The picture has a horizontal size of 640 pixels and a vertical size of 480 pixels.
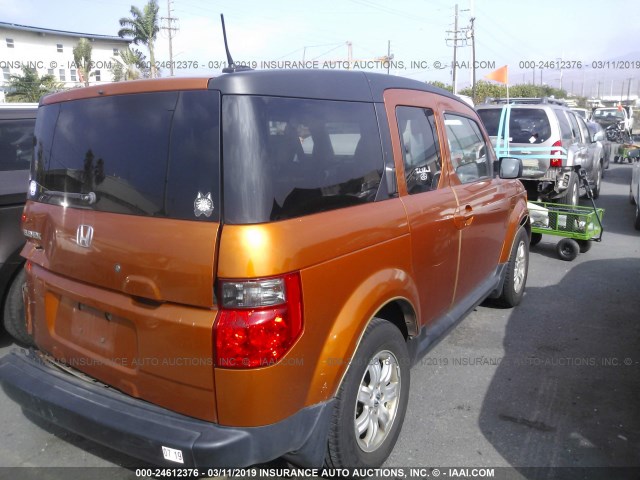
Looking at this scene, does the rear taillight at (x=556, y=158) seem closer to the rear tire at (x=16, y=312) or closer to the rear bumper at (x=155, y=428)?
the rear bumper at (x=155, y=428)

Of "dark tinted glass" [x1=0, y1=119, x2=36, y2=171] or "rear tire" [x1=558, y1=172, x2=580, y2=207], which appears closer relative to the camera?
"dark tinted glass" [x1=0, y1=119, x2=36, y2=171]

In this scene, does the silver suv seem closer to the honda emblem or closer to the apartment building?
the honda emblem

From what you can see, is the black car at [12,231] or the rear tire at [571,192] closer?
the black car at [12,231]

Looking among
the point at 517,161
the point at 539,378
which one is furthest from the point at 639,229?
the point at 539,378

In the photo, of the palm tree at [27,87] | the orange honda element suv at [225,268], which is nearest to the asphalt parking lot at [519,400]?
the orange honda element suv at [225,268]

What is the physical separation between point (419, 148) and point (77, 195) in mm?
1938

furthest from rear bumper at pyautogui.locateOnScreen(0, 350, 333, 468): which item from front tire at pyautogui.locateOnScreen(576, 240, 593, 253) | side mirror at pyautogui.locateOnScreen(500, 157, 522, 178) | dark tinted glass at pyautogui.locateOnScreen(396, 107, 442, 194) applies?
front tire at pyautogui.locateOnScreen(576, 240, 593, 253)

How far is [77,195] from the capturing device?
2.51 metres

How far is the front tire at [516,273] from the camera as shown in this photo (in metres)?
4.93

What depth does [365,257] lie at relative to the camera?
2.51m

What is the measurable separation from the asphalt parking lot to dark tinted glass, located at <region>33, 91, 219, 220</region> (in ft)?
4.98

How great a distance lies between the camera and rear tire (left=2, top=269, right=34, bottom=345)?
4070 millimetres

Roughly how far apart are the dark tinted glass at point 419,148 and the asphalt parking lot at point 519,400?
4.82ft

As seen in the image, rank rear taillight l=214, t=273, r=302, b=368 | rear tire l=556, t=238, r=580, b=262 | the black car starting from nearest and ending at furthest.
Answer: rear taillight l=214, t=273, r=302, b=368 < the black car < rear tire l=556, t=238, r=580, b=262
